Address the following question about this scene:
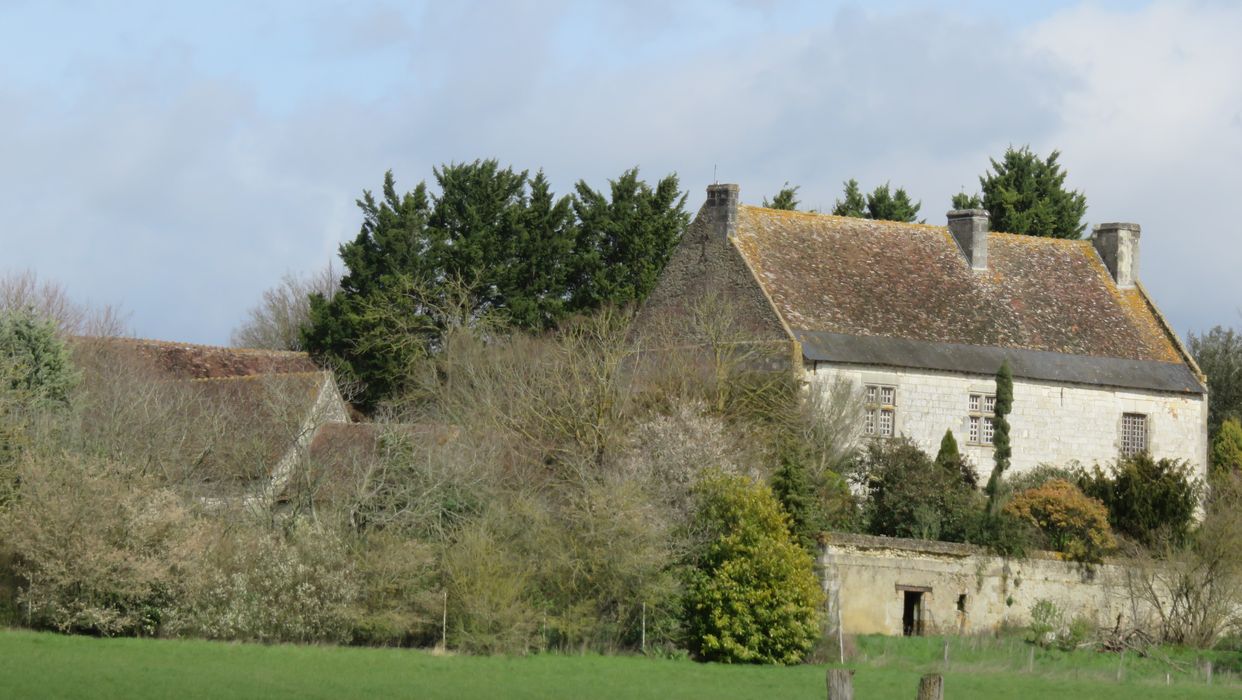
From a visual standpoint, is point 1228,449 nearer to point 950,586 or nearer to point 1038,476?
point 1038,476

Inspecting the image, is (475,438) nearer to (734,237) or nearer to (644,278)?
(734,237)

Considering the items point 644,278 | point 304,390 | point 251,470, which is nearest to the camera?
point 251,470

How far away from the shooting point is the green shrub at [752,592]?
1272 inches

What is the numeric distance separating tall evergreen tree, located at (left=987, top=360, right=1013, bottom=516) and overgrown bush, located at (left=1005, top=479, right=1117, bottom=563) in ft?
8.71

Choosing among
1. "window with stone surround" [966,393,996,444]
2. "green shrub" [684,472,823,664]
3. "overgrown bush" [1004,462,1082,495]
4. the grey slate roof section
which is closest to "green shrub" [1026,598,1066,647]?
"overgrown bush" [1004,462,1082,495]

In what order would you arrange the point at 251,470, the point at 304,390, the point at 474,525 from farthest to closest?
the point at 304,390, the point at 251,470, the point at 474,525

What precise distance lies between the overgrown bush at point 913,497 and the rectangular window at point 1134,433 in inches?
313

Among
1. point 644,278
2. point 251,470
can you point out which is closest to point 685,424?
point 251,470

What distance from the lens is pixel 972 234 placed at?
4803 cm

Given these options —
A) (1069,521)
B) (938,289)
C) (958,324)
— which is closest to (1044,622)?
(1069,521)

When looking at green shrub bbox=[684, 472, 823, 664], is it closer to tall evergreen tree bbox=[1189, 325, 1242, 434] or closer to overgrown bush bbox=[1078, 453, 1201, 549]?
overgrown bush bbox=[1078, 453, 1201, 549]

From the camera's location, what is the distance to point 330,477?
3519 centimetres

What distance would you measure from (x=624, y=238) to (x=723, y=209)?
27.9 ft

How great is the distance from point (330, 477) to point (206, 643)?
17.5 feet
